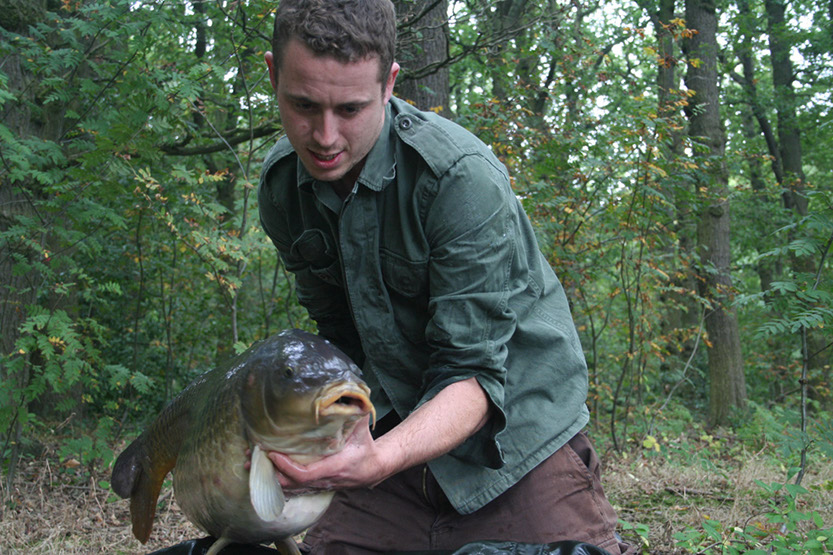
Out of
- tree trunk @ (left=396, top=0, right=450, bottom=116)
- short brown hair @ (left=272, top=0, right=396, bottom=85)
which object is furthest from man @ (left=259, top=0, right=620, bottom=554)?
tree trunk @ (left=396, top=0, right=450, bottom=116)

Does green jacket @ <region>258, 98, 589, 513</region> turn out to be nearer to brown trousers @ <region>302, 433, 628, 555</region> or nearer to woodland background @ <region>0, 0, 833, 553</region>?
brown trousers @ <region>302, 433, 628, 555</region>

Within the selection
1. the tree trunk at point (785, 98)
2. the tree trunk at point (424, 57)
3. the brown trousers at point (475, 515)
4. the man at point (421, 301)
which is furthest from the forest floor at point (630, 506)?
the tree trunk at point (785, 98)

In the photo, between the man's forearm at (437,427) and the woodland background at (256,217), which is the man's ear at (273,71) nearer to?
the man's forearm at (437,427)

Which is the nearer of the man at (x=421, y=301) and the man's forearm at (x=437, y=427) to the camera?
the man's forearm at (x=437, y=427)

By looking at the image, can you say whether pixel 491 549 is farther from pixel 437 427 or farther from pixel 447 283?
pixel 447 283

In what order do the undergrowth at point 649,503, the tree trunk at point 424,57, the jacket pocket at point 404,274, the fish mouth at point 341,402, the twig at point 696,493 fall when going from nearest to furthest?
the fish mouth at point 341,402, the jacket pocket at point 404,274, the undergrowth at point 649,503, the twig at point 696,493, the tree trunk at point 424,57

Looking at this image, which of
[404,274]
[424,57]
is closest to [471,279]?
[404,274]

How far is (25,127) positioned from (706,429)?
8.18 meters

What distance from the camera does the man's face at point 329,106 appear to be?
6.12 ft

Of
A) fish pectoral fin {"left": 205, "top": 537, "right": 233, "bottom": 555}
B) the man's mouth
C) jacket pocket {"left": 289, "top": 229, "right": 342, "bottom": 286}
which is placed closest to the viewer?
fish pectoral fin {"left": 205, "top": 537, "right": 233, "bottom": 555}

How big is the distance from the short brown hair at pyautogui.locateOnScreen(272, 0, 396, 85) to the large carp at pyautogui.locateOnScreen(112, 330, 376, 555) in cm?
76

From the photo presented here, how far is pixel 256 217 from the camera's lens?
6.05 m

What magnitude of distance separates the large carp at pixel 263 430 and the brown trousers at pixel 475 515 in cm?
62

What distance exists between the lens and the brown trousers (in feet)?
7.57
